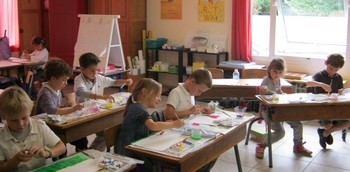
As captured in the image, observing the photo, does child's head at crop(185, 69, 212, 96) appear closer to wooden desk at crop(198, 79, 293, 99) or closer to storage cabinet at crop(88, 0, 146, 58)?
wooden desk at crop(198, 79, 293, 99)

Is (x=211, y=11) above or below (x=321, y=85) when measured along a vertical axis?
above

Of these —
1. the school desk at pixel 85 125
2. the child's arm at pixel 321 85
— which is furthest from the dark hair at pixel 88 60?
the child's arm at pixel 321 85

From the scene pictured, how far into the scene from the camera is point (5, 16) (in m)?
7.94

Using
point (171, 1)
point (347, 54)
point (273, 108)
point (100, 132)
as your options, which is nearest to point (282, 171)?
point (273, 108)

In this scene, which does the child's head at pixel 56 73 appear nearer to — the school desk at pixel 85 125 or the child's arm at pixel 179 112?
the school desk at pixel 85 125

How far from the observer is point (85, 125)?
3281mm

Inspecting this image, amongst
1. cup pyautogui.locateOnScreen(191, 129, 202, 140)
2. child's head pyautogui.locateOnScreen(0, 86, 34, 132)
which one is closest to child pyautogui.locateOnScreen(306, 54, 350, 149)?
cup pyautogui.locateOnScreen(191, 129, 202, 140)

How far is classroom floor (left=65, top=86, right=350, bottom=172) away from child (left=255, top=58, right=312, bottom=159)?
0.09 metres

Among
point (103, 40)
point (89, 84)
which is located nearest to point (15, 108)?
point (89, 84)

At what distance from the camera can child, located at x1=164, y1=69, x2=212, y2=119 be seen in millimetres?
3267

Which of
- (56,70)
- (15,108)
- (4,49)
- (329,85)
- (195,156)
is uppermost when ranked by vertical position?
(4,49)

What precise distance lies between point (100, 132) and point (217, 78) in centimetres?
240

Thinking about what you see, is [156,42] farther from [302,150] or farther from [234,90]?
[302,150]

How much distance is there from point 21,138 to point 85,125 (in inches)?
41.9
